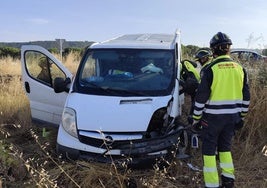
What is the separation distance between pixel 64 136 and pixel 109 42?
2255 mm

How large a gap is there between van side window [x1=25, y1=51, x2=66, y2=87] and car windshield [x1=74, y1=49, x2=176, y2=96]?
29.6 inches

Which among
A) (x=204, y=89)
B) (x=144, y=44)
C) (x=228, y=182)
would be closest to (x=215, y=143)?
(x=228, y=182)

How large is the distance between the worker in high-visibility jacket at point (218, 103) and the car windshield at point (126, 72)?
905mm

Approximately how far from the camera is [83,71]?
6.33m

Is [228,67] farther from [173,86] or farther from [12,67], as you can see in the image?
[12,67]

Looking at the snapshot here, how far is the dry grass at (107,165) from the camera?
489 centimetres

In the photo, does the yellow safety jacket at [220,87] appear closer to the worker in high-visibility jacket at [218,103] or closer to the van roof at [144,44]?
the worker in high-visibility jacket at [218,103]

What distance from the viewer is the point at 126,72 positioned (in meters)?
6.14

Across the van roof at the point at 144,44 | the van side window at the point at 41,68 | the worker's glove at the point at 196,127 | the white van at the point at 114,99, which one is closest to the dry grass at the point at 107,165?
the white van at the point at 114,99

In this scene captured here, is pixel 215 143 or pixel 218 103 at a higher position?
pixel 218 103

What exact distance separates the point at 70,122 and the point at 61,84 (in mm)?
1222

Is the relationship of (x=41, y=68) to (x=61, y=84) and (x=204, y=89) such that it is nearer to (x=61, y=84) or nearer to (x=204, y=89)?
(x=61, y=84)

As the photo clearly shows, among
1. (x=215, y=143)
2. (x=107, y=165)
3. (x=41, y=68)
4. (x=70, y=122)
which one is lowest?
(x=107, y=165)

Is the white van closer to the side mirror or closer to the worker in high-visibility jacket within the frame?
the side mirror
